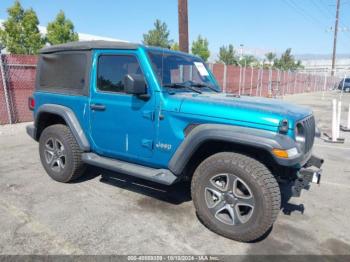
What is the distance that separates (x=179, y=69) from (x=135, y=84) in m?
0.97

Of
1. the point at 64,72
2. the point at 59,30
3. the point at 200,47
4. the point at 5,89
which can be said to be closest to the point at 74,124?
the point at 64,72

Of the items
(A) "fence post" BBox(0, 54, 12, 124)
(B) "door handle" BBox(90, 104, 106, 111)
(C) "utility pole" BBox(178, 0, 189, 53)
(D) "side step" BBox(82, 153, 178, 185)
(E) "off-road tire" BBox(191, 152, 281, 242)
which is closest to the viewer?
(E) "off-road tire" BBox(191, 152, 281, 242)

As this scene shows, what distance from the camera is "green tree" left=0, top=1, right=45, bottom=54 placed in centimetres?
2191

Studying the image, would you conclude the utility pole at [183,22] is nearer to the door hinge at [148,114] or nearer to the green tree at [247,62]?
the door hinge at [148,114]

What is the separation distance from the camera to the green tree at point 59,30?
967 inches

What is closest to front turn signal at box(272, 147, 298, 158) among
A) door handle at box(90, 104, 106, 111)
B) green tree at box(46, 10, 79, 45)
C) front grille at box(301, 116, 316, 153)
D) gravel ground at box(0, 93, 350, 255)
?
front grille at box(301, 116, 316, 153)

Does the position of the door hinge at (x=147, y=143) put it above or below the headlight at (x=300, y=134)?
below

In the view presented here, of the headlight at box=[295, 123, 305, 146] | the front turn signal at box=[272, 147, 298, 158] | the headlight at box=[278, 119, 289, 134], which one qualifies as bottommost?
the front turn signal at box=[272, 147, 298, 158]

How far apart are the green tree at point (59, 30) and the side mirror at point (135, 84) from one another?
917 inches

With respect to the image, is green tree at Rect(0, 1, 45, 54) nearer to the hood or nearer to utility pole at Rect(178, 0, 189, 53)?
utility pole at Rect(178, 0, 189, 53)

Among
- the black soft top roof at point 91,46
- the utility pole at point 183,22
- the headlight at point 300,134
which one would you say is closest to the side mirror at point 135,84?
the black soft top roof at point 91,46

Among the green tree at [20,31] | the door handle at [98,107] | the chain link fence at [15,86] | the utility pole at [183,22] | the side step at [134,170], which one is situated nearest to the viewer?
the side step at [134,170]

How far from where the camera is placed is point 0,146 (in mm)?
7055

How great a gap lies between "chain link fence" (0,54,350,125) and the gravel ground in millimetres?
3121
